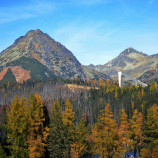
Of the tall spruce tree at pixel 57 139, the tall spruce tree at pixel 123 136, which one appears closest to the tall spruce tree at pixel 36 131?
the tall spruce tree at pixel 57 139

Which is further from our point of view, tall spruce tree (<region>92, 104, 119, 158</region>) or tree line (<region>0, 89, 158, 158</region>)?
tree line (<region>0, 89, 158, 158</region>)

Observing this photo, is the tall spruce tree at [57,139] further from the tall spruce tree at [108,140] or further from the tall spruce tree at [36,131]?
the tall spruce tree at [108,140]

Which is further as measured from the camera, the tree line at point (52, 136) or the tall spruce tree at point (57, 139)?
the tall spruce tree at point (57, 139)

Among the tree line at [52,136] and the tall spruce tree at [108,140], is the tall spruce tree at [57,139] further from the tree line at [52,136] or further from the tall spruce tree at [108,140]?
the tall spruce tree at [108,140]

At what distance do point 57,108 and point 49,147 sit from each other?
9313 mm

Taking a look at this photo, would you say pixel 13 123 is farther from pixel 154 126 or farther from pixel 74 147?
pixel 154 126

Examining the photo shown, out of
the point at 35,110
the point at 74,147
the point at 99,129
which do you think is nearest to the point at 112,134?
the point at 99,129

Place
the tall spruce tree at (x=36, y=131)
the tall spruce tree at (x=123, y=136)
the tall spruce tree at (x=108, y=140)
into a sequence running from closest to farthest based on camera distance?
the tall spruce tree at (x=108, y=140), the tall spruce tree at (x=36, y=131), the tall spruce tree at (x=123, y=136)

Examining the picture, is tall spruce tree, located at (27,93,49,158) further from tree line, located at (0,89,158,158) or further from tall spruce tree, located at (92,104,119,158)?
tall spruce tree, located at (92,104,119,158)

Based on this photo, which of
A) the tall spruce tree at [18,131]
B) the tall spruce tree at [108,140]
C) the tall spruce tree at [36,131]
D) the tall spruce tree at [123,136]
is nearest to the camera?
the tall spruce tree at [108,140]

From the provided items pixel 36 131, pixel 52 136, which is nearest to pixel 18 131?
pixel 36 131

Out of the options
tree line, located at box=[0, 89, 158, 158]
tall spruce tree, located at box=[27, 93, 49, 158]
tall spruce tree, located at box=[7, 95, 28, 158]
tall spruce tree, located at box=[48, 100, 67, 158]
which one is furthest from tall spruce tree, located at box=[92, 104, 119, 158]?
tall spruce tree, located at box=[7, 95, 28, 158]

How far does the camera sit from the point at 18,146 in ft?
139

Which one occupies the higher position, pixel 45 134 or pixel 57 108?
pixel 57 108
